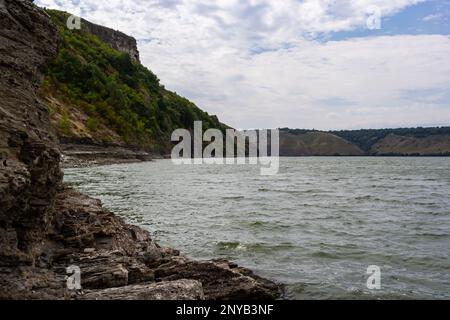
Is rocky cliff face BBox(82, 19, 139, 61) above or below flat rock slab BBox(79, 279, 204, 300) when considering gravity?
above

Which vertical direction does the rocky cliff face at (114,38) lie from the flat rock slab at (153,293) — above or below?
above

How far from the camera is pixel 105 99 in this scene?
109 metres

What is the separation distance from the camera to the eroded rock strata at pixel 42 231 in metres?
7.53

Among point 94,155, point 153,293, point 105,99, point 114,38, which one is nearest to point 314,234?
point 153,293

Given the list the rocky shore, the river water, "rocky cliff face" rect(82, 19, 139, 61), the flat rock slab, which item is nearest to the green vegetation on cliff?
the rocky shore

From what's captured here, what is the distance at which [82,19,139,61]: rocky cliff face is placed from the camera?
165 metres

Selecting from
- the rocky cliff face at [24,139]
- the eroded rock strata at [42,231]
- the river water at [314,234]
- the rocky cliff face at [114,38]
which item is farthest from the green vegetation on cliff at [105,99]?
the rocky cliff face at [24,139]

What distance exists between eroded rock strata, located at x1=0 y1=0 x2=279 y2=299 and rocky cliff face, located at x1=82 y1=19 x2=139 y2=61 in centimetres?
16141

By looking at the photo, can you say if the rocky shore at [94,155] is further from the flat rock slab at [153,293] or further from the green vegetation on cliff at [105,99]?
the flat rock slab at [153,293]

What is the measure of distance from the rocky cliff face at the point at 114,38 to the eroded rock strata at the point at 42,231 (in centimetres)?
16141

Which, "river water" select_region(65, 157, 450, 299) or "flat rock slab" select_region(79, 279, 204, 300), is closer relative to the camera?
"flat rock slab" select_region(79, 279, 204, 300)

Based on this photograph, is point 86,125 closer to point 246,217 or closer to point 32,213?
point 246,217

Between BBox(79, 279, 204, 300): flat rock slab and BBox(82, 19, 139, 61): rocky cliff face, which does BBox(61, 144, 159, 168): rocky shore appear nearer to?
BBox(79, 279, 204, 300): flat rock slab
